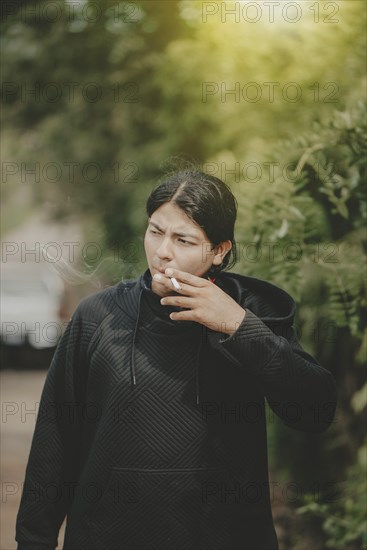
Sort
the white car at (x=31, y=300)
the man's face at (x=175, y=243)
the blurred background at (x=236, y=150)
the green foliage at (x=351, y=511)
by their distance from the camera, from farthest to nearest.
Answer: the white car at (x=31, y=300) → the green foliage at (x=351, y=511) → the blurred background at (x=236, y=150) → the man's face at (x=175, y=243)

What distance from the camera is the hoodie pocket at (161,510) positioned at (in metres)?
1.99

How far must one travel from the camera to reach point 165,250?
201cm

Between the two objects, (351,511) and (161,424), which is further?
(351,511)

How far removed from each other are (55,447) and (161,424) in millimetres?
344

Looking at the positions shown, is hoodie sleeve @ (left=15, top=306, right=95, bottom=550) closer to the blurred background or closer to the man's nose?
the man's nose

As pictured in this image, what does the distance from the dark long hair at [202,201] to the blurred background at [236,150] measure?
1.58 ft

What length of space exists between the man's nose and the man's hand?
0.07 meters

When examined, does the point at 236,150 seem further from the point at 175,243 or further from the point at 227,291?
the point at 175,243

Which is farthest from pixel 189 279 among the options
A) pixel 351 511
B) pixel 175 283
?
pixel 351 511

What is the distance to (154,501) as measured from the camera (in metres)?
2.00

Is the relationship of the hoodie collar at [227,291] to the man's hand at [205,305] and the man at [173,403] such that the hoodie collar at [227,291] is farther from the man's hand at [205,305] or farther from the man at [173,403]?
the man's hand at [205,305]

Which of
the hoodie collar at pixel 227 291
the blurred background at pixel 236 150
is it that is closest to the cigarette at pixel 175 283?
the hoodie collar at pixel 227 291

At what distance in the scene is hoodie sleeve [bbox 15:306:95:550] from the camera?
213 centimetres

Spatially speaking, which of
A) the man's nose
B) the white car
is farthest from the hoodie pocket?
the white car
